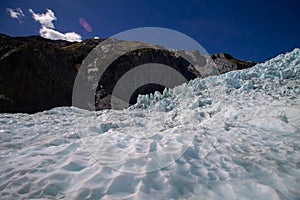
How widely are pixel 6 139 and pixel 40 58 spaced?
31950 mm

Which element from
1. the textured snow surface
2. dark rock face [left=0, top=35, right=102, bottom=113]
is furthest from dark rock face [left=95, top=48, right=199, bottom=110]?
the textured snow surface

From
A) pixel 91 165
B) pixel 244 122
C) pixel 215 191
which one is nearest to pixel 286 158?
pixel 215 191

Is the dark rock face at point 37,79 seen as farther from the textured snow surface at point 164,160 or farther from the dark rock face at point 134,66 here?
the textured snow surface at point 164,160

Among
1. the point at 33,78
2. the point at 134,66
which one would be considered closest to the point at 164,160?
the point at 33,78

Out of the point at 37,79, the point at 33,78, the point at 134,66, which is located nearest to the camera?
the point at 33,78

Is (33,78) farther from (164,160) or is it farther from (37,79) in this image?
(164,160)

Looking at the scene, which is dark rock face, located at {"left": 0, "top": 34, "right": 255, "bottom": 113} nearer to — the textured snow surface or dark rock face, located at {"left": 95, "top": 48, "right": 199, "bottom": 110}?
dark rock face, located at {"left": 95, "top": 48, "right": 199, "bottom": 110}

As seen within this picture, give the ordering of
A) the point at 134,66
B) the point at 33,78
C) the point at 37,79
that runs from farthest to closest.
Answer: the point at 134,66
the point at 37,79
the point at 33,78

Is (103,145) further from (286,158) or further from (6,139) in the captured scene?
(286,158)

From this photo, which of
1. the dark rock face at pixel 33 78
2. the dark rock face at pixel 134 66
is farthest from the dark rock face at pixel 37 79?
the dark rock face at pixel 134 66

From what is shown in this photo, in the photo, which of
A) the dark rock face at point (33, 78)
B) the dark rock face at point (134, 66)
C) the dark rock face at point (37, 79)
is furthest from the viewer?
the dark rock face at point (134, 66)

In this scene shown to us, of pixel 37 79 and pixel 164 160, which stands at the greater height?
pixel 37 79

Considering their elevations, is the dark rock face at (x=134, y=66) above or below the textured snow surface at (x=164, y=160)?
above

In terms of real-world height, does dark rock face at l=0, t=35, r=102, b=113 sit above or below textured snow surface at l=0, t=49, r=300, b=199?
Answer: above
